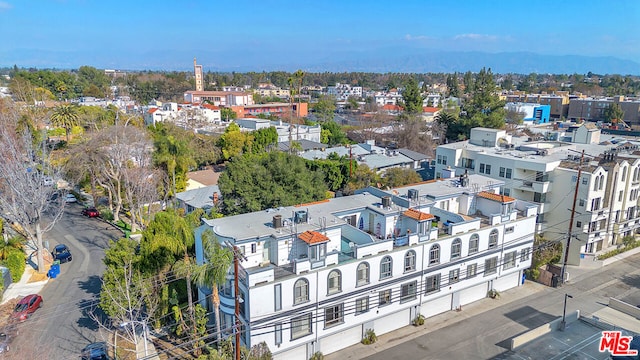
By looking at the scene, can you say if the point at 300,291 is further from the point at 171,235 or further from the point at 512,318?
the point at 512,318

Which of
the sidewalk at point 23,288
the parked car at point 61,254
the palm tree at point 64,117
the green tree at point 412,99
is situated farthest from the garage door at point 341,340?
the green tree at point 412,99

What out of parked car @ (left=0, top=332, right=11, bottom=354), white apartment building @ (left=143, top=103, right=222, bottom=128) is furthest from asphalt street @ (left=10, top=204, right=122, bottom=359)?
white apartment building @ (left=143, top=103, right=222, bottom=128)

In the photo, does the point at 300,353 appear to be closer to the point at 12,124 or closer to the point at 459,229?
the point at 459,229

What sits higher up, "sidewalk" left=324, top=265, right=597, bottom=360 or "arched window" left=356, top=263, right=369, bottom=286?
"arched window" left=356, top=263, right=369, bottom=286

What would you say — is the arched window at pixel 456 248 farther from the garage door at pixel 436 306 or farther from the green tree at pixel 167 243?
the green tree at pixel 167 243

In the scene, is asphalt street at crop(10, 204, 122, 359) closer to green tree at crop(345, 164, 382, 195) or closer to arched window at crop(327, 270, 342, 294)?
arched window at crop(327, 270, 342, 294)

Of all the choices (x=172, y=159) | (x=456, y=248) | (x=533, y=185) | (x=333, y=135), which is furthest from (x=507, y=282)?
(x=333, y=135)

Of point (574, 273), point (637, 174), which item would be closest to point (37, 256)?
point (574, 273)
